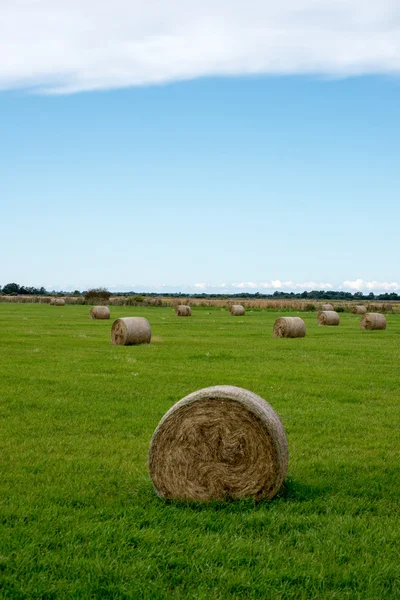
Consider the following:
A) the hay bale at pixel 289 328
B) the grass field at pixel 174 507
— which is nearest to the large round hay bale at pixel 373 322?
the hay bale at pixel 289 328

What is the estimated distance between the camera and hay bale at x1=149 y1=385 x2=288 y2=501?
27.7ft

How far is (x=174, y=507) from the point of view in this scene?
8172 millimetres

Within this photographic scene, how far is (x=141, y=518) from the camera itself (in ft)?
25.3

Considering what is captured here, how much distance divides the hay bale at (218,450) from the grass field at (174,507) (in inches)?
8.7

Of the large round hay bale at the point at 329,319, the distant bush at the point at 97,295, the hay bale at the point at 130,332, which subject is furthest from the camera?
the distant bush at the point at 97,295

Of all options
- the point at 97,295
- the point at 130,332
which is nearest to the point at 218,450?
the point at 130,332

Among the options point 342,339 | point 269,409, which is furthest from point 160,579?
point 342,339

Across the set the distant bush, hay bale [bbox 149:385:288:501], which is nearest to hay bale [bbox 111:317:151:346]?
hay bale [bbox 149:385:288:501]

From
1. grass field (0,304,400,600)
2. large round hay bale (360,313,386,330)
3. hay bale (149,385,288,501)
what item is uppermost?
large round hay bale (360,313,386,330)

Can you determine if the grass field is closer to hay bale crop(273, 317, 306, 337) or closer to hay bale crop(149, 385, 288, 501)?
hay bale crop(149, 385, 288, 501)

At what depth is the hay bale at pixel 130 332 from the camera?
28000 mm

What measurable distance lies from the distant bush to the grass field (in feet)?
284

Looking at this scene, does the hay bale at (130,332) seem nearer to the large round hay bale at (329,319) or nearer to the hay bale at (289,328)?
the hay bale at (289,328)

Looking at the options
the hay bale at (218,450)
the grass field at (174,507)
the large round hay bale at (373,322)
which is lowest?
the grass field at (174,507)
